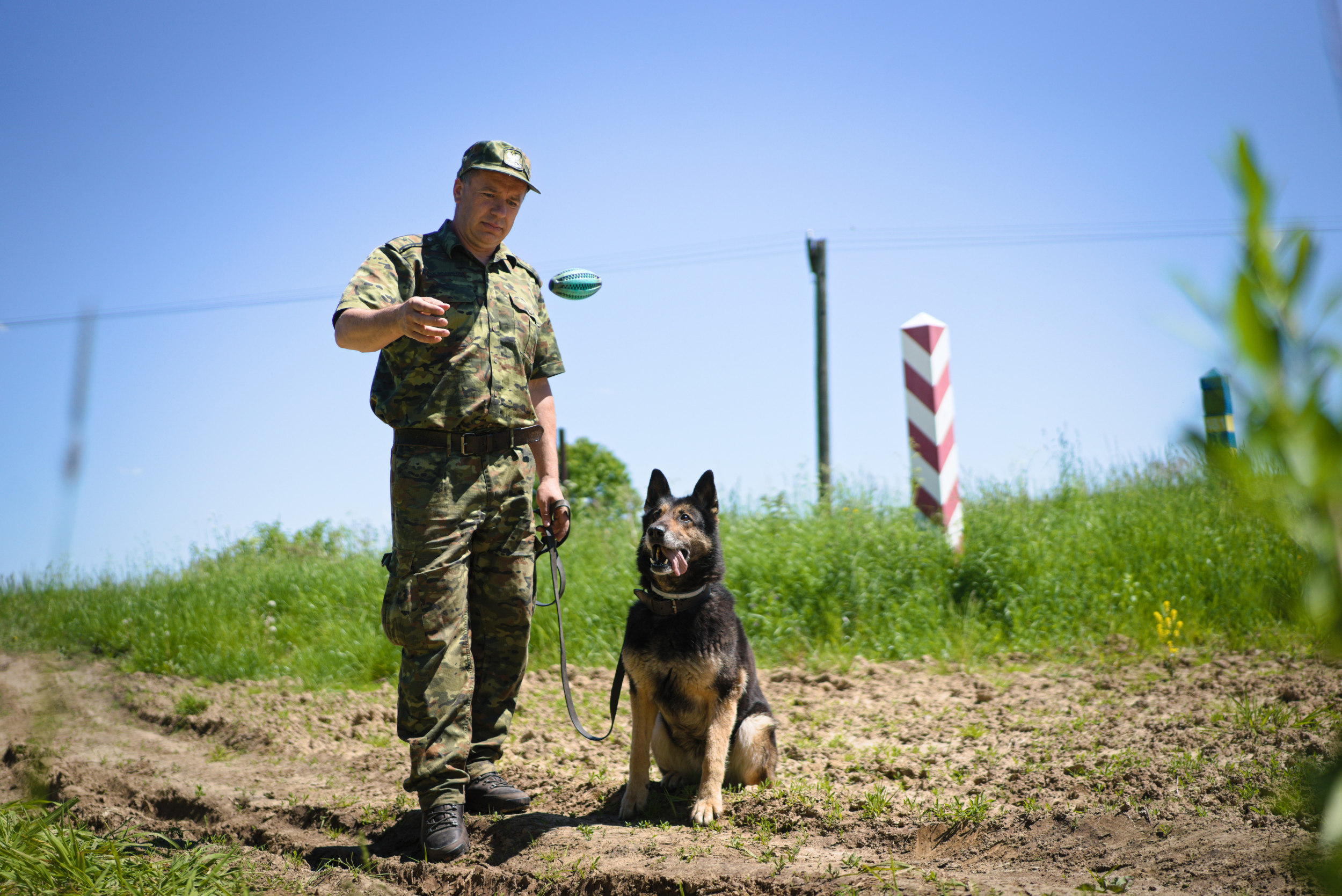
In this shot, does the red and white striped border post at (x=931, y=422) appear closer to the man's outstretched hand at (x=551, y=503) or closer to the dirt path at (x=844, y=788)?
the dirt path at (x=844, y=788)

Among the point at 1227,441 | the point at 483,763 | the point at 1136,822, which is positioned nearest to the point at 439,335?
the point at 483,763

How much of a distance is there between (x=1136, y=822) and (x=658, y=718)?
81.8 inches

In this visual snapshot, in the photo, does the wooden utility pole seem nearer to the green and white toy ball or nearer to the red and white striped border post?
the red and white striped border post

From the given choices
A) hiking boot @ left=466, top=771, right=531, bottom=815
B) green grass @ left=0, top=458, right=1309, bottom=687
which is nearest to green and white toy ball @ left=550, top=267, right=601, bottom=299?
hiking boot @ left=466, top=771, right=531, bottom=815

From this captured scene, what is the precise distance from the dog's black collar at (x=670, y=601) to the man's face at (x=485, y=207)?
1.79 meters

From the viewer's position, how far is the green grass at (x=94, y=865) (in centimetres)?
272

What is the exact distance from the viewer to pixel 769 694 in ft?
20.1

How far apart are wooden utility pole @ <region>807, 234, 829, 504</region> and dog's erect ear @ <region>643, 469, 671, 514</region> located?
393 inches

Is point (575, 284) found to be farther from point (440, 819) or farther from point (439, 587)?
point (440, 819)

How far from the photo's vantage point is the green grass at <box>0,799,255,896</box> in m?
2.72

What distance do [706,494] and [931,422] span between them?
13.9ft

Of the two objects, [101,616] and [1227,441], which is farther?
[101,616]

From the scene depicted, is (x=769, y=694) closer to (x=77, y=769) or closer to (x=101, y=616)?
(x=77, y=769)

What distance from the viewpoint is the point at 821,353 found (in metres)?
14.5
